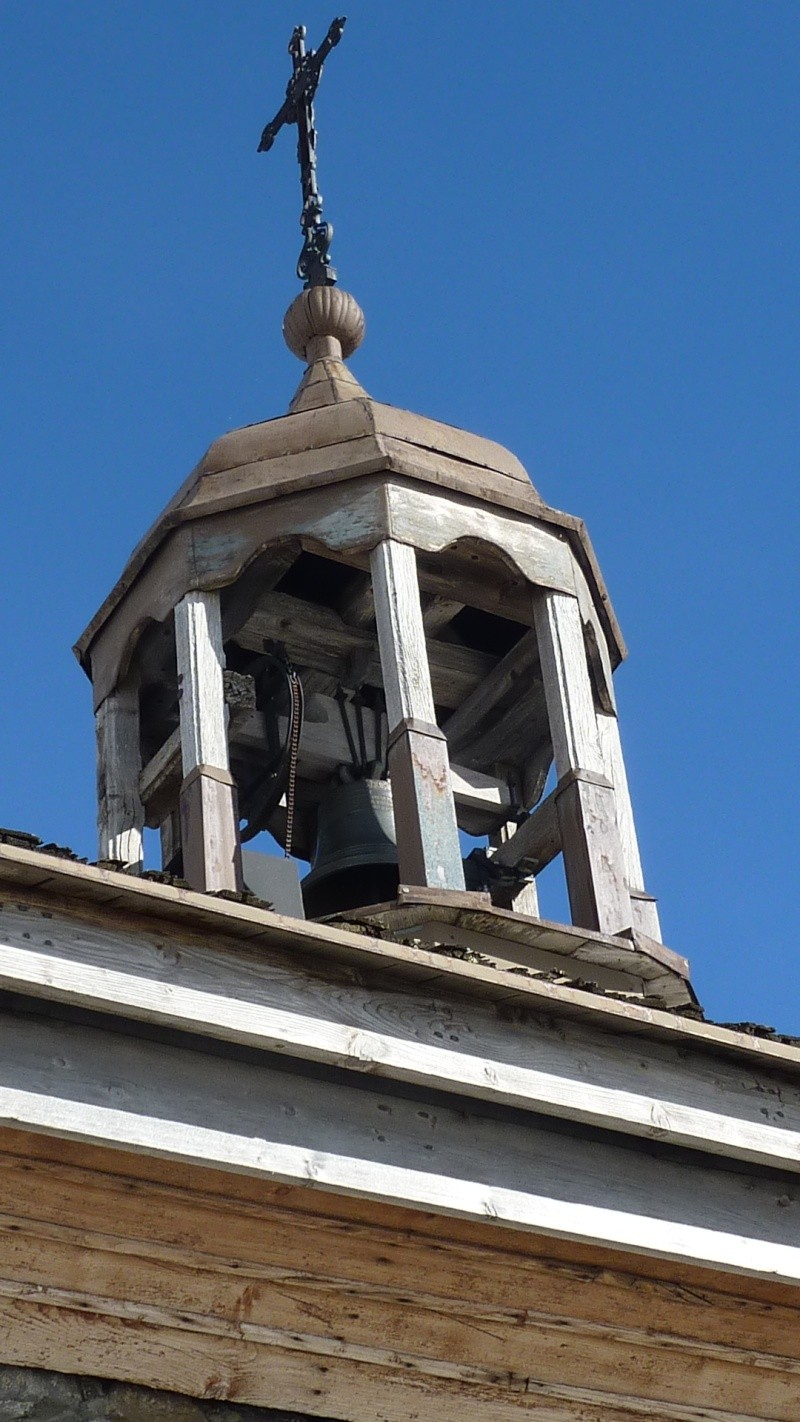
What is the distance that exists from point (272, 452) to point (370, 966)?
3.35 m

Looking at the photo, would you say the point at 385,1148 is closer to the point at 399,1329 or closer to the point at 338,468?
the point at 399,1329

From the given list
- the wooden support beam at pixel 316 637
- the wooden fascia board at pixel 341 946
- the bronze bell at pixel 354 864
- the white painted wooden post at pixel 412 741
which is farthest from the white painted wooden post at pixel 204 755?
the wooden fascia board at pixel 341 946

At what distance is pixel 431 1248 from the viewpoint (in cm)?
502

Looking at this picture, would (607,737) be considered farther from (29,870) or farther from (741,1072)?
(29,870)

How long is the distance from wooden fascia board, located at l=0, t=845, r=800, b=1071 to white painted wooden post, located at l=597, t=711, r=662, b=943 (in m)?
1.78

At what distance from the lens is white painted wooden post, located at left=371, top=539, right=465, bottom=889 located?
6.61m

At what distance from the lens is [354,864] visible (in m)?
7.63

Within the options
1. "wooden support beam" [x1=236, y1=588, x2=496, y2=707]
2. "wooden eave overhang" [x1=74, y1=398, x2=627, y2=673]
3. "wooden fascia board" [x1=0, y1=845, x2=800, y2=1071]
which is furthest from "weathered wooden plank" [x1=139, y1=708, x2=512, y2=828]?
"wooden fascia board" [x1=0, y1=845, x2=800, y2=1071]

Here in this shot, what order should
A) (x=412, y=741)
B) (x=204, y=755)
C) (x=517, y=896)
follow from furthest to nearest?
(x=517, y=896) < (x=204, y=755) < (x=412, y=741)

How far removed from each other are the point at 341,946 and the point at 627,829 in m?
2.87

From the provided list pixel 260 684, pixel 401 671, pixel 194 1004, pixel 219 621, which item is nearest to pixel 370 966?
pixel 194 1004

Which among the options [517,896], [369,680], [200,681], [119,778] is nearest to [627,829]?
[517,896]

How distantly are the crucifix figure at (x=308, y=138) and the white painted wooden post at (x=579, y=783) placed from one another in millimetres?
2328

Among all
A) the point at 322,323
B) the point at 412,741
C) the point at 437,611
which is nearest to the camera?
the point at 412,741
